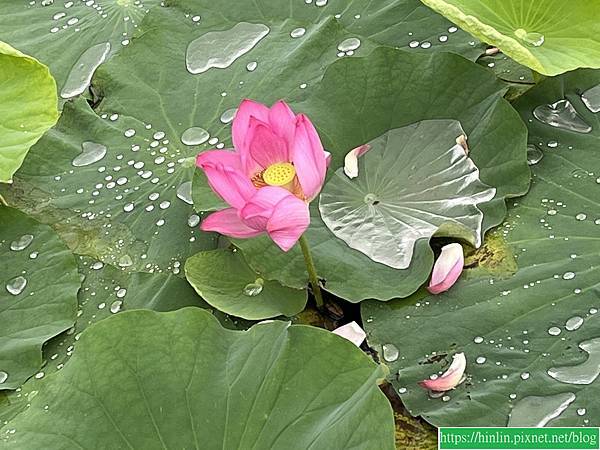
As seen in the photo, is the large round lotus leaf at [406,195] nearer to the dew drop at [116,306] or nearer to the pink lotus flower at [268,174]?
the pink lotus flower at [268,174]

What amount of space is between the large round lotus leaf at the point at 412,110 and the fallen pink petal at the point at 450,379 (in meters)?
0.20

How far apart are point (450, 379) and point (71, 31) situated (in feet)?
3.16

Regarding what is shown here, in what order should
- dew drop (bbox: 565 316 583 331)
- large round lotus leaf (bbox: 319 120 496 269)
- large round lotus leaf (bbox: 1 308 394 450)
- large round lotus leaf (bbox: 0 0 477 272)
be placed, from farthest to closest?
large round lotus leaf (bbox: 0 0 477 272) < large round lotus leaf (bbox: 319 120 496 269) < dew drop (bbox: 565 316 583 331) < large round lotus leaf (bbox: 1 308 394 450)

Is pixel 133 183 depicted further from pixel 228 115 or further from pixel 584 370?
pixel 584 370

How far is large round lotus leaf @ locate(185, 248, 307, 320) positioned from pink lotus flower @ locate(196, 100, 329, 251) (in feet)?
0.26

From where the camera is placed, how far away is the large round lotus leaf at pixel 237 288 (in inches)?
45.9

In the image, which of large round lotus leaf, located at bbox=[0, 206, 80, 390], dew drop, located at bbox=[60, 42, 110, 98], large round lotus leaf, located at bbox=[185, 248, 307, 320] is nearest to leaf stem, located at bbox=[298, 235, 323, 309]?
large round lotus leaf, located at bbox=[185, 248, 307, 320]

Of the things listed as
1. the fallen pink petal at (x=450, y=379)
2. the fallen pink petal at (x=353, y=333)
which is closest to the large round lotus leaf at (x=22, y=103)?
the fallen pink petal at (x=353, y=333)

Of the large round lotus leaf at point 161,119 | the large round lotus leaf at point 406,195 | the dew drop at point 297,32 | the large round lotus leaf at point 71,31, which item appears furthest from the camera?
the large round lotus leaf at point 71,31

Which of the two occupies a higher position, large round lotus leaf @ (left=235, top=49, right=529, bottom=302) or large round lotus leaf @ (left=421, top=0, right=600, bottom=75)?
large round lotus leaf @ (left=421, top=0, right=600, bottom=75)

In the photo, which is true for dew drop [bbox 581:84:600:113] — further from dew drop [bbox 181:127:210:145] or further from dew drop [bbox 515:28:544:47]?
dew drop [bbox 181:127:210:145]

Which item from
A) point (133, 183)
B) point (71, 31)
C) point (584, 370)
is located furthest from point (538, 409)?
point (71, 31)

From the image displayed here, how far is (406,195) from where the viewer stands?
1248 mm

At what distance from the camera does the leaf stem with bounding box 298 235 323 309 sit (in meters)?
1.15
